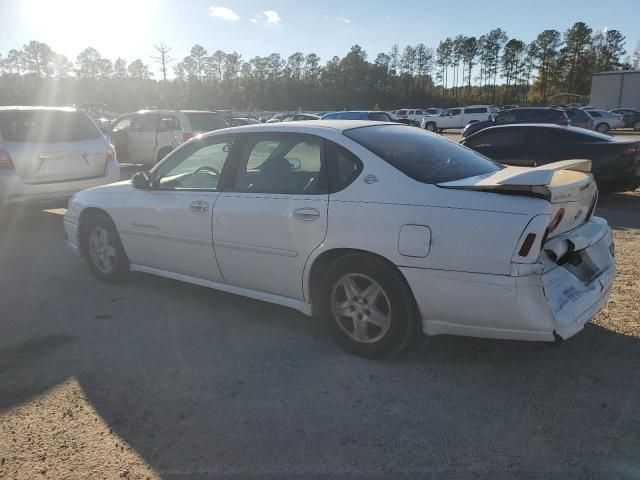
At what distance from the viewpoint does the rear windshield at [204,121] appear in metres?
13.2

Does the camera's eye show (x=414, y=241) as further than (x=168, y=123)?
No

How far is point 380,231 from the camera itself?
3.19 m

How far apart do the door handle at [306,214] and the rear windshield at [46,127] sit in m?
5.51

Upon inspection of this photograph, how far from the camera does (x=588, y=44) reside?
285 ft

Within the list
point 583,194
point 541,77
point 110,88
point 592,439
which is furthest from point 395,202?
point 541,77

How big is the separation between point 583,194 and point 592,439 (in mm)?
1493

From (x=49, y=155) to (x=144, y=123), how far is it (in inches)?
253

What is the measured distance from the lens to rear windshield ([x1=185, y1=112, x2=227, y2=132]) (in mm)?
13172

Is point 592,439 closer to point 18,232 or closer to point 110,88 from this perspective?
point 18,232

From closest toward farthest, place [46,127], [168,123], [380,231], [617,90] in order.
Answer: [380,231] < [46,127] < [168,123] < [617,90]

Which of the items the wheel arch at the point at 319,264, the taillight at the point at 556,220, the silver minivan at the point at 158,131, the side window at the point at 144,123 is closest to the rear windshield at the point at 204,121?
the silver minivan at the point at 158,131

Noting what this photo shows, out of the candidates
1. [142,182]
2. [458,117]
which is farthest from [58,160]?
[458,117]

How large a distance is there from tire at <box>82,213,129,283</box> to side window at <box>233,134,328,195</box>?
1.68 m

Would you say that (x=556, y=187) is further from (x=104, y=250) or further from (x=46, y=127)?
(x=46, y=127)
